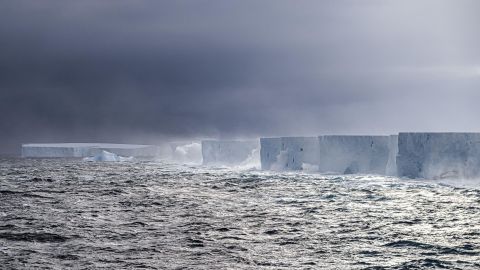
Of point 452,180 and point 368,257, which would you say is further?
point 452,180

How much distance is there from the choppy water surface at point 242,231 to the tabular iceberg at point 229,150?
92.7 feet

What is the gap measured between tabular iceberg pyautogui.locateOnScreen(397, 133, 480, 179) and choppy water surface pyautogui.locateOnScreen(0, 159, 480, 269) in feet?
13.3

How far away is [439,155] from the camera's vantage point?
2542 centimetres

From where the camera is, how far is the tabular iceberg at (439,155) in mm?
24734

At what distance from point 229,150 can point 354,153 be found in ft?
61.7

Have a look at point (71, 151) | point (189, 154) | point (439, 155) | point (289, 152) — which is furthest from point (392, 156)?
point (71, 151)

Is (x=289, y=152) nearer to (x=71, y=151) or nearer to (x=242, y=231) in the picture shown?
(x=242, y=231)

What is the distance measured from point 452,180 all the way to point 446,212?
11462 mm

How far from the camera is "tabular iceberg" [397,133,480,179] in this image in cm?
2473

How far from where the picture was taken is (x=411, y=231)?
11961 mm

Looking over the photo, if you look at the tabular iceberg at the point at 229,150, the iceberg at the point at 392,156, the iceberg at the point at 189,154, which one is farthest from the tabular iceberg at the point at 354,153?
the iceberg at the point at 189,154

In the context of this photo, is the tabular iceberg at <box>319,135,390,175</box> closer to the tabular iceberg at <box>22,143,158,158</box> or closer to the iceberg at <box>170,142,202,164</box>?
the iceberg at <box>170,142,202,164</box>

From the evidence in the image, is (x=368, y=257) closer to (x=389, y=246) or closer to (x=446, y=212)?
(x=389, y=246)

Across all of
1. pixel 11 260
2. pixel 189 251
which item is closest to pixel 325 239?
pixel 189 251
